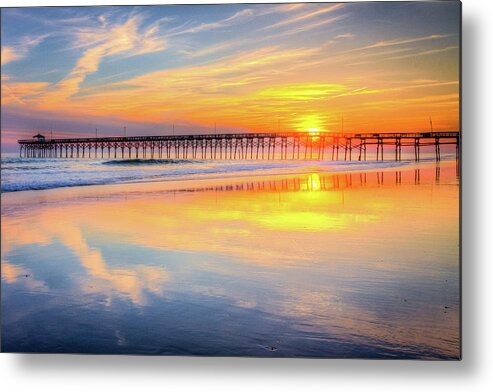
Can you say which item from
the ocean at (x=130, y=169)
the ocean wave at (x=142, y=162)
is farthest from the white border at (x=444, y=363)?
the ocean wave at (x=142, y=162)

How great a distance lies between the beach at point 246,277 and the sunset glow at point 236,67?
57cm

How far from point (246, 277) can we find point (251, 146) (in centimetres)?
157

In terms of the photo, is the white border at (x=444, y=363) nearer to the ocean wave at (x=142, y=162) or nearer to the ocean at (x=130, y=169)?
the ocean at (x=130, y=169)

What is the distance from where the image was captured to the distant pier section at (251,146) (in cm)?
481

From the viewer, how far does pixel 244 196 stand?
17.8 ft

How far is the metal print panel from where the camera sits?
13.6 ft

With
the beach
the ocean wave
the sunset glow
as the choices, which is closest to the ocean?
the ocean wave

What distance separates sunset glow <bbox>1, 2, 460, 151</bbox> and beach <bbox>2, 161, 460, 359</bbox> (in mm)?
573

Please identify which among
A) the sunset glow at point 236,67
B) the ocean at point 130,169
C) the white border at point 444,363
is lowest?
the white border at point 444,363

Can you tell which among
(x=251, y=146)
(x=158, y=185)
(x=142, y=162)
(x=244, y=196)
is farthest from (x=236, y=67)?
(x=158, y=185)

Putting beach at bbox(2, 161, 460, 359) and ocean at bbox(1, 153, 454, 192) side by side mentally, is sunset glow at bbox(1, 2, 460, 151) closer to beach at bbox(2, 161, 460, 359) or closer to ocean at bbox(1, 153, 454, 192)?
ocean at bbox(1, 153, 454, 192)

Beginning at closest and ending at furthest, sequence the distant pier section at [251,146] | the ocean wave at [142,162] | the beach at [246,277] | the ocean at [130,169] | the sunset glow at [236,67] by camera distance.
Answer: the beach at [246,277] < the sunset glow at [236,67] < the distant pier section at [251,146] < the ocean at [130,169] < the ocean wave at [142,162]

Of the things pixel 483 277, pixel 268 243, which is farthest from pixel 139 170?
pixel 483 277

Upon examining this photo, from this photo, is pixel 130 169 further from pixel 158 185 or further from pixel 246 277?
pixel 246 277
